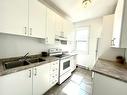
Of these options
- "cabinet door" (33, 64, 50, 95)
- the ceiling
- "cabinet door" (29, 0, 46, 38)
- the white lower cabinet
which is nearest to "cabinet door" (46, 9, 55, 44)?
"cabinet door" (29, 0, 46, 38)

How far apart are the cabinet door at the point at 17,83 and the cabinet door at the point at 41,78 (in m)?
0.12

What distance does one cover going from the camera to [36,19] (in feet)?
5.92

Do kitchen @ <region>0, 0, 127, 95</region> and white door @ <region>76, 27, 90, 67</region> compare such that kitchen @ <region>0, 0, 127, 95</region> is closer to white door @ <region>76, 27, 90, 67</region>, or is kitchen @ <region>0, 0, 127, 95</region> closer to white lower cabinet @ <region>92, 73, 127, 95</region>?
white lower cabinet @ <region>92, 73, 127, 95</region>

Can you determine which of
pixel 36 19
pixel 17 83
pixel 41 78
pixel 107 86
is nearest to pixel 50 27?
pixel 36 19

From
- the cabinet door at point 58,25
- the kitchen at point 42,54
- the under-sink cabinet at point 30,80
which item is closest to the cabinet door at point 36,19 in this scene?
the kitchen at point 42,54

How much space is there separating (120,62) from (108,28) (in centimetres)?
101

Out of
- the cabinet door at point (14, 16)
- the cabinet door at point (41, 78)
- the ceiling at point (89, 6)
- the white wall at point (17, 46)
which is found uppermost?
the ceiling at point (89, 6)

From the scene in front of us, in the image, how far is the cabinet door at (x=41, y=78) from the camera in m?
1.62

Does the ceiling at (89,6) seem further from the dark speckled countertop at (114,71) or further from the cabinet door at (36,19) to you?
the dark speckled countertop at (114,71)

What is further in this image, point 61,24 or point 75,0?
point 61,24

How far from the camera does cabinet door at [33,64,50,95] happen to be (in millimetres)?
1620

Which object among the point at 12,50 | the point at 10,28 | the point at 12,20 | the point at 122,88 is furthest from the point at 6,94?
the point at 122,88

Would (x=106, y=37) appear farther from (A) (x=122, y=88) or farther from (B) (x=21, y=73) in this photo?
(B) (x=21, y=73)

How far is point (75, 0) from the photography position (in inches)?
85.0
